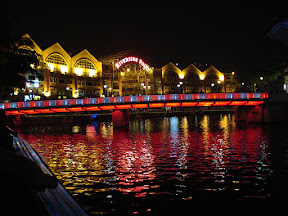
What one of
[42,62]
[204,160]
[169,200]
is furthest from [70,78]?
[169,200]

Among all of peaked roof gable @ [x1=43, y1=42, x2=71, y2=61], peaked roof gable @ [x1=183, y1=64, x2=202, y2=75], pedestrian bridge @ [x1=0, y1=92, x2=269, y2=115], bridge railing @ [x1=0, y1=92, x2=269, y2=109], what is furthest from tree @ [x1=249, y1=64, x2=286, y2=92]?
peaked roof gable @ [x1=43, y1=42, x2=71, y2=61]

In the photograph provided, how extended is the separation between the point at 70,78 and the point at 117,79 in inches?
756

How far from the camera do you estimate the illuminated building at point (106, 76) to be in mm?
79188

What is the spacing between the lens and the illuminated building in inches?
3118

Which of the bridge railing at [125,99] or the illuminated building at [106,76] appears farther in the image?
the illuminated building at [106,76]

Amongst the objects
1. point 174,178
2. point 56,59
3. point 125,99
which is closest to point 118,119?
point 125,99

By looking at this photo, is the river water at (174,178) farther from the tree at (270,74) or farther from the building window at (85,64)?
the tree at (270,74)

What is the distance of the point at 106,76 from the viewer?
97562mm

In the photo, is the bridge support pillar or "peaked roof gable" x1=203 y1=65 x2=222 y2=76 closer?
the bridge support pillar

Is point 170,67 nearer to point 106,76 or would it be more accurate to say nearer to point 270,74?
point 106,76

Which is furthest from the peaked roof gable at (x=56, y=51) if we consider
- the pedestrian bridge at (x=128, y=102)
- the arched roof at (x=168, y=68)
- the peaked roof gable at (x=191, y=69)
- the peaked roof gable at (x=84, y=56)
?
the peaked roof gable at (x=191, y=69)

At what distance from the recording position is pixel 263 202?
11.7 metres

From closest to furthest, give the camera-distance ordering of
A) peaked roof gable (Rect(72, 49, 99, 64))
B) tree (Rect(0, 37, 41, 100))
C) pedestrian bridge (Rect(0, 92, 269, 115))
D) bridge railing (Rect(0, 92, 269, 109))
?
tree (Rect(0, 37, 41, 100)) < pedestrian bridge (Rect(0, 92, 269, 115)) < bridge railing (Rect(0, 92, 269, 109)) < peaked roof gable (Rect(72, 49, 99, 64))

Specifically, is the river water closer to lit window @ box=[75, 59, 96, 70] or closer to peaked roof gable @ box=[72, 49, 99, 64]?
peaked roof gable @ box=[72, 49, 99, 64]
